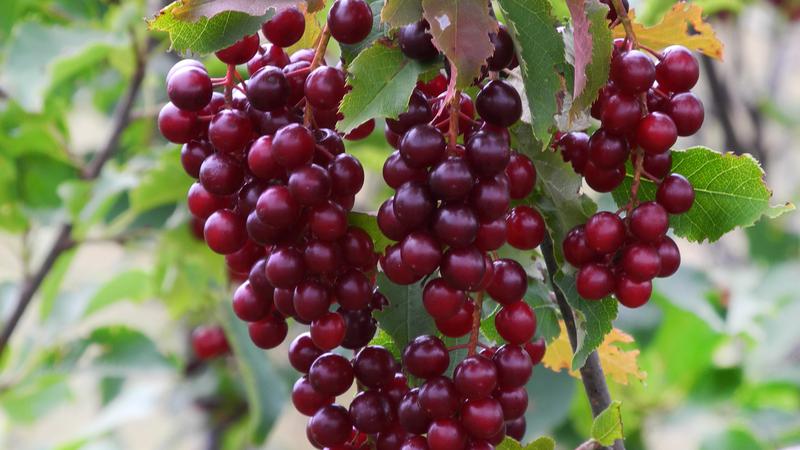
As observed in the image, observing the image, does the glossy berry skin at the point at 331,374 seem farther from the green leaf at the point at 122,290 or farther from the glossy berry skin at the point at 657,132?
the green leaf at the point at 122,290

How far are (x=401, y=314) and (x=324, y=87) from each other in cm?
15

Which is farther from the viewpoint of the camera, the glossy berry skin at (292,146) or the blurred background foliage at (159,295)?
the blurred background foliage at (159,295)

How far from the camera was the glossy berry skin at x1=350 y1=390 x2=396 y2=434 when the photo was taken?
56 cm

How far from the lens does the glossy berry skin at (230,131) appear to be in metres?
0.55

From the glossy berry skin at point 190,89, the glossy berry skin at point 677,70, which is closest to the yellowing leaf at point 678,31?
the glossy berry skin at point 677,70

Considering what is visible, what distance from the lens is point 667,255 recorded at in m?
0.57

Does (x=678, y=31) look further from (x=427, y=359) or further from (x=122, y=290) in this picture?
(x=122, y=290)

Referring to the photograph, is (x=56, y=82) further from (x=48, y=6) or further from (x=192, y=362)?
(x=192, y=362)

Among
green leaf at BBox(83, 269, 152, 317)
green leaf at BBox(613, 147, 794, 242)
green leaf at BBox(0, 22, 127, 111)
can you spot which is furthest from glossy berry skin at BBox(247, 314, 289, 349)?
green leaf at BBox(83, 269, 152, 317)

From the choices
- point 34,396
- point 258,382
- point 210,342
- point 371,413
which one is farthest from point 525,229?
point 210,342

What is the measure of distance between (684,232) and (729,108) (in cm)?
138

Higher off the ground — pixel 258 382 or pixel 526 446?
pixel 526 446

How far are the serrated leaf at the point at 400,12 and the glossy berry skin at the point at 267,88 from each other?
0.07m

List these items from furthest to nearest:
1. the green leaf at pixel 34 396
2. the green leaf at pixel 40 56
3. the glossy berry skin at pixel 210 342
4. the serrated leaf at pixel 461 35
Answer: the glossy berry skin at pixel 210 342 < the green leaf at pixel 34 396 < the green leaf at pixel 40 56 < the serrated leaf at pixel 461 35
